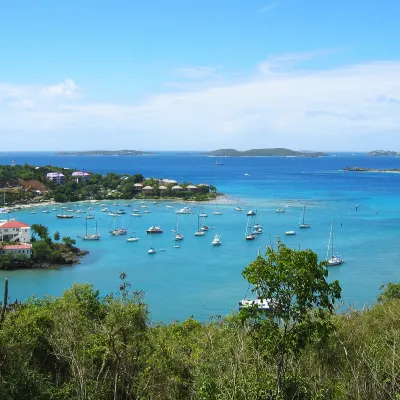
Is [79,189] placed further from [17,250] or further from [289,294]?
[289,294]

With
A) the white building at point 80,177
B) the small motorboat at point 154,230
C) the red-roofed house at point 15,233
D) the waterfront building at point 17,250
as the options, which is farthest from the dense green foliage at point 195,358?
the white building at point 80,177

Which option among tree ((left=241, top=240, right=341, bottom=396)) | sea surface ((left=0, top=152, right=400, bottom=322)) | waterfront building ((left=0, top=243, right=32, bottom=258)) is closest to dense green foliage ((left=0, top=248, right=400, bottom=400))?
tree ((left=241, top=240, right=341, bottom=396))

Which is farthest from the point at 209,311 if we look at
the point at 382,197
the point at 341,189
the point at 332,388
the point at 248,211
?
the point at 341,189

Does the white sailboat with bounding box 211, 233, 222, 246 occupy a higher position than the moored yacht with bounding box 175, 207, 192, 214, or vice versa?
the moored yacht with bounding box 175, 207, 192, 214

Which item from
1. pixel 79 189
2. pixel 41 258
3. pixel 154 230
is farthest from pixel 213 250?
pixel 79 189

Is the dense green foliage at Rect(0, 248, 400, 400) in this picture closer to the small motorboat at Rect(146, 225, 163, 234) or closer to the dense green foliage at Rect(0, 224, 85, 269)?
the dense green foliage at Rect(0, 224, 85, 269)

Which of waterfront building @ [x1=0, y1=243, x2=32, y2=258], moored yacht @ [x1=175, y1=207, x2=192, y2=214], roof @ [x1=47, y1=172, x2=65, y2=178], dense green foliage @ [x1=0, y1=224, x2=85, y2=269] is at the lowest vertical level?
dense green foliage @ [x1=0, y1=224, x2=85, y2=269]

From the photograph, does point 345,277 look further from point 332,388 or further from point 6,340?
point 6,340

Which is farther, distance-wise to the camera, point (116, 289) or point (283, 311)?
point (116, 289)
